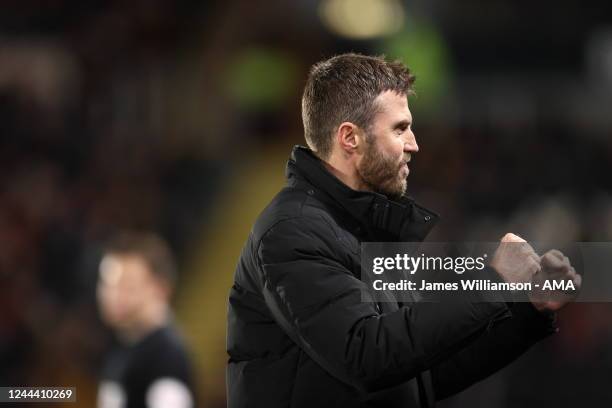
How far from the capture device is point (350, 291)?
7.93 feet

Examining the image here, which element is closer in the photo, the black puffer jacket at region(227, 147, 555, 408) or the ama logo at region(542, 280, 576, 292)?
the black puffer jacket at region(227, 147, 555, 408)

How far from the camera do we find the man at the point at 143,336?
4.57 m

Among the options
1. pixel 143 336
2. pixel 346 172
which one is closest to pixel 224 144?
pixel 143 336

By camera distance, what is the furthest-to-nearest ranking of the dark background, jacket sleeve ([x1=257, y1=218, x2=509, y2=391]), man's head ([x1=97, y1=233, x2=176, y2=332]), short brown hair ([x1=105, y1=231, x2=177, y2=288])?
the dark background, short brown hair ([x1=105, y1=231, x2=177, y2=288]), man's head ([x1=97, y1=233, x2=176, y2=332]), jacket sleeve ([x1=257, y1=218, x2=509, y2=391])

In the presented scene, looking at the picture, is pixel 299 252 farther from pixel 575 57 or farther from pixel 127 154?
pixel 575 57

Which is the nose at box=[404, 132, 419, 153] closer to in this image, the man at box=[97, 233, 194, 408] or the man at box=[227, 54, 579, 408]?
the man at box=[227, 54, 579, 408]

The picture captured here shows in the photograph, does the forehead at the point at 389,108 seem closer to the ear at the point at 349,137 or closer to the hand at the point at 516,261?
the ear at the point at 349,137

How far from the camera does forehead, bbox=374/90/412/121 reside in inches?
105

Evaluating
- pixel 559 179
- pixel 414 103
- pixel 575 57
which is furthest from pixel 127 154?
pixel 575 57

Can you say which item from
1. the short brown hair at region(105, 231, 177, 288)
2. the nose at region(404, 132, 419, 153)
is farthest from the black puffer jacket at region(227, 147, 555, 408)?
the short brown hair at region(105, 231, 177, 288)

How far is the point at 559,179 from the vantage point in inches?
384

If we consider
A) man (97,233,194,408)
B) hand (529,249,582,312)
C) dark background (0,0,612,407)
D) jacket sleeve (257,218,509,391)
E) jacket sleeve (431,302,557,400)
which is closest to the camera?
jacket sleeve (257,218,509,391)

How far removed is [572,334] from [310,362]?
5617mm

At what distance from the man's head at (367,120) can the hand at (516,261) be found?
0.34m
